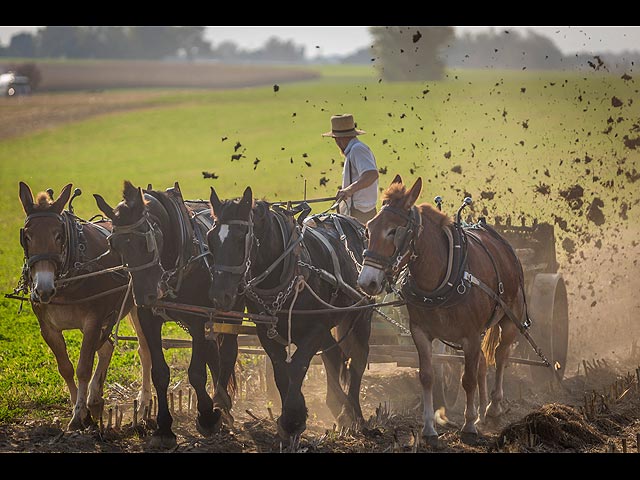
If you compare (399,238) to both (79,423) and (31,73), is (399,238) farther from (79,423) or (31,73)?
(31,73)

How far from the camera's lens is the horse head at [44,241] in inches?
323

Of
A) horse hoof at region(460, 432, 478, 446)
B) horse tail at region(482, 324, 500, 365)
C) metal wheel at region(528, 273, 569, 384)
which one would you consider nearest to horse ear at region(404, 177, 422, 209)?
horse hoof at region(460, 432, 478, 446)

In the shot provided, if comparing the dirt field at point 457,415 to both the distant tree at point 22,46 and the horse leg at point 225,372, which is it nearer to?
the horse leg at point 225,372

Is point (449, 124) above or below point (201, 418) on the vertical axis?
above

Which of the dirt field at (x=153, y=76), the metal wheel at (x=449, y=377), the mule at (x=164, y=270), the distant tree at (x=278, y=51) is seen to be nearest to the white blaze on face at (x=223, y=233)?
the mule at (x=164, y=270)

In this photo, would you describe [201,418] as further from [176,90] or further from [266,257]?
[176,90]

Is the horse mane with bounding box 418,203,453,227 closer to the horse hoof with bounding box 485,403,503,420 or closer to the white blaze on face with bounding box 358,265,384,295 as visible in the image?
the white blaze on face with bounding box 358,265,384,295

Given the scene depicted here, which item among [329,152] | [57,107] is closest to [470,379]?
[329,152]

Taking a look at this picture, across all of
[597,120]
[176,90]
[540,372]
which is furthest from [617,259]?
[176,90]

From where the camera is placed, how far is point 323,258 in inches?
346

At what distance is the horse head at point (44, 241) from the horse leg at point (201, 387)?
4.17 feet

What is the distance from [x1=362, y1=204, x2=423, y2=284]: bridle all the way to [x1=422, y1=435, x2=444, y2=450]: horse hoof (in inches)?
52.6

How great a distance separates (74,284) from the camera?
8758mm

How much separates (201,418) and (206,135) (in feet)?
142
